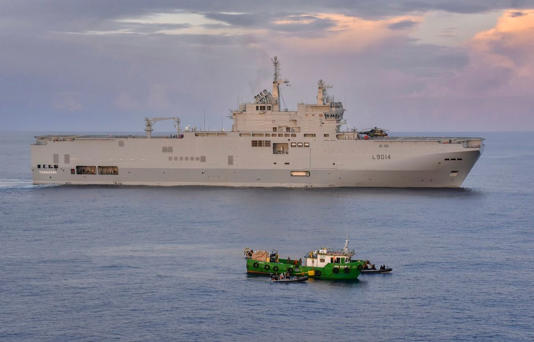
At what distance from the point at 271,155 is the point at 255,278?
30774 mm

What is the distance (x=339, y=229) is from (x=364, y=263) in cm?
1039

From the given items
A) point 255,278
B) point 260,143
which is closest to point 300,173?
point 260,143

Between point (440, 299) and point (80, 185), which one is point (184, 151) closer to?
point (80, 185)

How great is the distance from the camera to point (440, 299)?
32.6 metres

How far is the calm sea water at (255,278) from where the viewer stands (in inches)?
1161

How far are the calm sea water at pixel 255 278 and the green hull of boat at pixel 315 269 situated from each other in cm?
67

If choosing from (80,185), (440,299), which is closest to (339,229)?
(440,299)

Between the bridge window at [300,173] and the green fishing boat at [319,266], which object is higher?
the bridge window at [300,173]

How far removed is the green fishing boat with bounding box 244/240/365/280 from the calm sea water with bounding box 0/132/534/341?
2.37 ft

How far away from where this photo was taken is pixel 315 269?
1446 inches

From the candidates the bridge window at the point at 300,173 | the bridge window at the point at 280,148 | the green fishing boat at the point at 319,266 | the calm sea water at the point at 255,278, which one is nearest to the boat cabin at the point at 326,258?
the green fishing boat at the point at 319,266

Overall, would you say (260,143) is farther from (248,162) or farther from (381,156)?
(381,156)

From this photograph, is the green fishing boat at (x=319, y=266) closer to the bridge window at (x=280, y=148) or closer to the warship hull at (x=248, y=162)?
the warship hull at (x=248, y=162)

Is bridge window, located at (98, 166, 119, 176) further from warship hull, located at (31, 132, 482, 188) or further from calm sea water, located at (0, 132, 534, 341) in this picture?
calm sea water, located at (0, 132, 534, 341)
